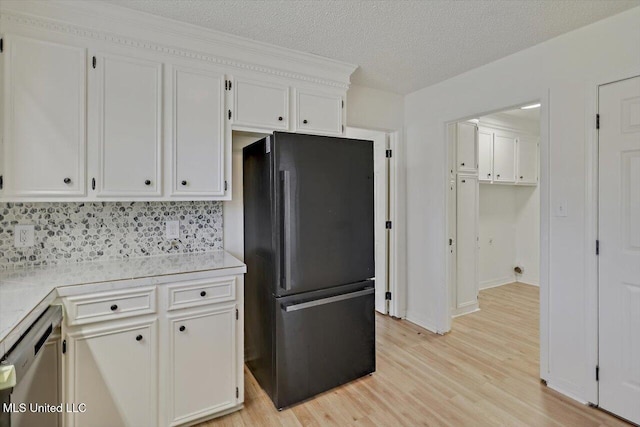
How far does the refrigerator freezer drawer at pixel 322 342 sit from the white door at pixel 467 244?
178 centimetres

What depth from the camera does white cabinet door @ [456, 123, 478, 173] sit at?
356 centimetres

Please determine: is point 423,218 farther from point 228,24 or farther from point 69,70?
point 69,70

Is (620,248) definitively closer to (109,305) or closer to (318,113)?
(318,113)

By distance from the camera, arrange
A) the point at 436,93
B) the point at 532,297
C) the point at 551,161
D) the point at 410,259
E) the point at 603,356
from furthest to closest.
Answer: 1. the point at 532,297
2. the point at 410,259
3. the point at 436,93
4. the point at 551,161
5. the point at 603,356

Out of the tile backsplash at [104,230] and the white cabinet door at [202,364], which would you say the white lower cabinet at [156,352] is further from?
the tile backsplash at [104,230]

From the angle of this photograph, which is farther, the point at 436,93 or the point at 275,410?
the point at 436,93

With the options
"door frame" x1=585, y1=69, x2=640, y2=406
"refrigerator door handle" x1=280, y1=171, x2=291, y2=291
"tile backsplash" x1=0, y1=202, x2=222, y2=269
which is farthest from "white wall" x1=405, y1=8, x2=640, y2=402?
"tile backsplash" x1=0, y1=202, x2=222, y2=269

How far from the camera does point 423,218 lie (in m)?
3.28

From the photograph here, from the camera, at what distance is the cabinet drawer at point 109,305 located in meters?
1.53

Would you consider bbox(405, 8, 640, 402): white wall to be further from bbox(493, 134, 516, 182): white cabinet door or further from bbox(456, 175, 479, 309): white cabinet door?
bbox(493, 134, 516, 182): white cabinet door

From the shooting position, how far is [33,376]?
1.35 m

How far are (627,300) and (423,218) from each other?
5.44ft

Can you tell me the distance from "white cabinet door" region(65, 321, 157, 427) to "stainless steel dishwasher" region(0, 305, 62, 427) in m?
0.07

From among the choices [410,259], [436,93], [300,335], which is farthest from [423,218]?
[300,335]
